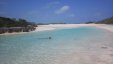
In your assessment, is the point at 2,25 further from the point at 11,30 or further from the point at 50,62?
the point at 50,62

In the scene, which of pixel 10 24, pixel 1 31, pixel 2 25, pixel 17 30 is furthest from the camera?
pixel 10 24

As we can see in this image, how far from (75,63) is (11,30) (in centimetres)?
2045

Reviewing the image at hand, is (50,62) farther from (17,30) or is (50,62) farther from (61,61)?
(17,30)

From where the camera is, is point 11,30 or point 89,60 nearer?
point 89,60

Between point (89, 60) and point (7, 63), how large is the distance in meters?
3.24

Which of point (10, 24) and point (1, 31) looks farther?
point (10, 24)

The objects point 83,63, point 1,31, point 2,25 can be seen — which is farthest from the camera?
point 2,25

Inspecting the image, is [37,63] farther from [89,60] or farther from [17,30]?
[17,30]

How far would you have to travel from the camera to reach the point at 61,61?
815cm

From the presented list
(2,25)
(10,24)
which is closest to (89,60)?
(2,25)

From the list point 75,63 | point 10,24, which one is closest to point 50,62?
point 75,63

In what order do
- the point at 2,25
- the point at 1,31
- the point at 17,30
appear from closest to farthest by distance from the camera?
1. the point at 1,31
2. the point at 17,30
3. the point at 2,25

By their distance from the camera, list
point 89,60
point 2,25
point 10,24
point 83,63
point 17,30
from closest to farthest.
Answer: point 83,63, point 89,60, point 17,30, point 2,25, point 10,24

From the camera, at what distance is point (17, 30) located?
27.9 meters
